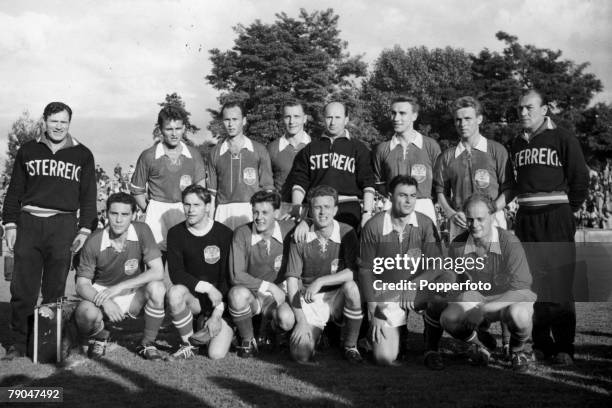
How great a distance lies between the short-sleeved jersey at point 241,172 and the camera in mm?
6344

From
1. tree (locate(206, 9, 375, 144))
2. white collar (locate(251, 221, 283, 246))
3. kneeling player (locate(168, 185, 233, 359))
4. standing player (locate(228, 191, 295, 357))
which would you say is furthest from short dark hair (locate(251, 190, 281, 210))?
tree (locate(206, 9, 375, 144))

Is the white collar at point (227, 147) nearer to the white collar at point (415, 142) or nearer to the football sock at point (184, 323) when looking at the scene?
the white collar at point (415, 142)

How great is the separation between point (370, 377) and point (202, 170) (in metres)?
2.90

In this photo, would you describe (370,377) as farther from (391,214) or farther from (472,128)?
(472,128)

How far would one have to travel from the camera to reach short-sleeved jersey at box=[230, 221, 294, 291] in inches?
213

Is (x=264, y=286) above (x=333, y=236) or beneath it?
beneath

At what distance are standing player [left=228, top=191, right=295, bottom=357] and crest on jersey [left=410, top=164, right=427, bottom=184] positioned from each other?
4.43 feet

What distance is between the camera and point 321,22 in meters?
37.0

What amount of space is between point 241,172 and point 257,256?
3.81 feet

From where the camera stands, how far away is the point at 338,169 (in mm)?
6012

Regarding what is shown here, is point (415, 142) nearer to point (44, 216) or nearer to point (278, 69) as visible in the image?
point (44, 216)

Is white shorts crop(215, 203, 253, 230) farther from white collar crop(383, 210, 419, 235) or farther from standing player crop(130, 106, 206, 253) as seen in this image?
white collar crop(383, 210, 419, 235)

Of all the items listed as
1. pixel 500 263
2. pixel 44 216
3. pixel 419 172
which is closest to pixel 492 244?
pixel 500 263

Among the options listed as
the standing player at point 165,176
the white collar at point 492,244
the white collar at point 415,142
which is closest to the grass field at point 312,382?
the white collar at point 492,244
